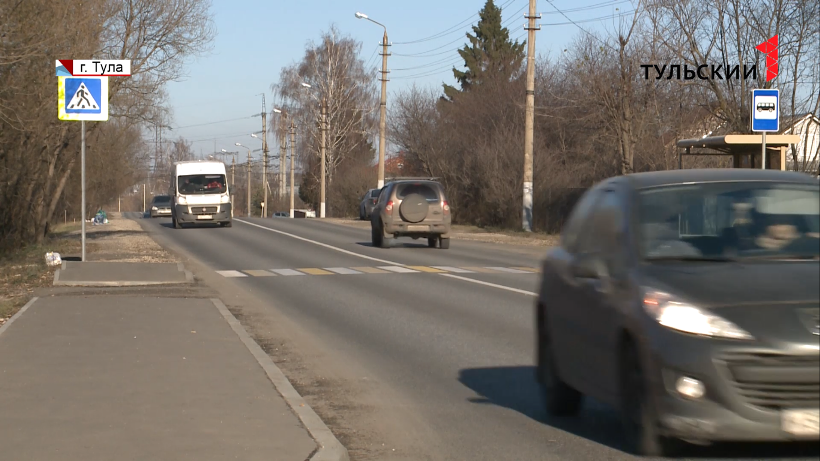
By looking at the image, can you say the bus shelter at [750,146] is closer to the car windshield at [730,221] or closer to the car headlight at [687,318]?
the car windshield at [730,221]

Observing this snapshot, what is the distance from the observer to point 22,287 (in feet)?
53.4

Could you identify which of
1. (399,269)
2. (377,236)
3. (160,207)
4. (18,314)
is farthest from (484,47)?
(18,314)

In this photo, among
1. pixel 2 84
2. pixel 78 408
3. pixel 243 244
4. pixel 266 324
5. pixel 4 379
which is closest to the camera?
pixel 78 408

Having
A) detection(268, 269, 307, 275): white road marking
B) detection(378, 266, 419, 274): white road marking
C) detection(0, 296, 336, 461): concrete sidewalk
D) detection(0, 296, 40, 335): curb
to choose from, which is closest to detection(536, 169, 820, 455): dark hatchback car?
detection(0, 296, 336, 461): concrete sidewalk

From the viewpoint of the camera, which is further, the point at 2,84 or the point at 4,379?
the point at 2,84

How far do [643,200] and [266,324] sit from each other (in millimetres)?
7482

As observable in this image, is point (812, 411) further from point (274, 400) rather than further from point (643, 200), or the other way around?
point (274, 400)

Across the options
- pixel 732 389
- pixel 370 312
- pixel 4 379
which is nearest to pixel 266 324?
pixel 370 312

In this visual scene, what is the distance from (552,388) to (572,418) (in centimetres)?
28

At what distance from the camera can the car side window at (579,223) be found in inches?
275

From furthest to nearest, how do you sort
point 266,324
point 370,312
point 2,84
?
1. point 2,84
2. point 370,312
3. point 266,324

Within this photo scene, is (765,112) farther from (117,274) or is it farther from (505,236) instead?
(505,236)

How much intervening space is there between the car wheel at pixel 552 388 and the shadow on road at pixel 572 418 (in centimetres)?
8

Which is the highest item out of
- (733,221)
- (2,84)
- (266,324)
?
(2,84)
